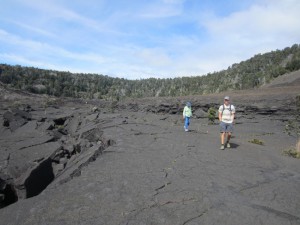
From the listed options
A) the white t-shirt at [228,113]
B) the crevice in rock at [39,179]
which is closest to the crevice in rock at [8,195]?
the crevice in rock at [39,179]

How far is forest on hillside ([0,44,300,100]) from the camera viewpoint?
6912 centimetres

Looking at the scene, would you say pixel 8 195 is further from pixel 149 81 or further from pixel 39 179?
pixel 149 81

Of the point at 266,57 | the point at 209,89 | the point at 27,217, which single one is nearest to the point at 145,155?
the point at 27,217

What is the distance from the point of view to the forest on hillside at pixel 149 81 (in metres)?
69.1

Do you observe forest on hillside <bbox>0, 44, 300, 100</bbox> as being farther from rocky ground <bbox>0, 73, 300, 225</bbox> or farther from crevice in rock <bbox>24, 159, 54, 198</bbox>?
crevice in rock <bbox>24, 159, 54, 198</bbox>

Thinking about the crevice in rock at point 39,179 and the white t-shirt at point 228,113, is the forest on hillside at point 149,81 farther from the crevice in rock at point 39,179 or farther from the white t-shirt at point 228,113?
the crevice in rock at point 39,179

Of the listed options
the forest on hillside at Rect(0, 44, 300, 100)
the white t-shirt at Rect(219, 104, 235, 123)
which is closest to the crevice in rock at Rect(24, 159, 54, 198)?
the white t-shirt at Rect(219, 104, 235, 123)

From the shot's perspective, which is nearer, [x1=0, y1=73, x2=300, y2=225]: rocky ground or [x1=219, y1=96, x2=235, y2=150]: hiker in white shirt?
[x1=0, y1=73, x2=300, y2=225]: rocky ground

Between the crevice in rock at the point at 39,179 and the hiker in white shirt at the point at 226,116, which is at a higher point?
the hiker in white shirt at the point at 226,116

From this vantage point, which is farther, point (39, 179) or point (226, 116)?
point (226, 116)

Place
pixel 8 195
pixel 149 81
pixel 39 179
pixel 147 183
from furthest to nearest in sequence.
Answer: pixel 149 81 → pixel 39 179 → pixel 8 195 → pixel 147 183

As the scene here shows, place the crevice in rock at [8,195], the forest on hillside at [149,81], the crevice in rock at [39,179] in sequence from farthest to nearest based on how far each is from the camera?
the forest on hillside at [149,81] → the crevice in rock at [39,179] → the crevice in rock at [8,195]

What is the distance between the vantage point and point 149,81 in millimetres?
127875

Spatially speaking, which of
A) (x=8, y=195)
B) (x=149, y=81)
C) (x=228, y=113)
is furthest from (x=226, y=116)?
(x=149, y=81)
